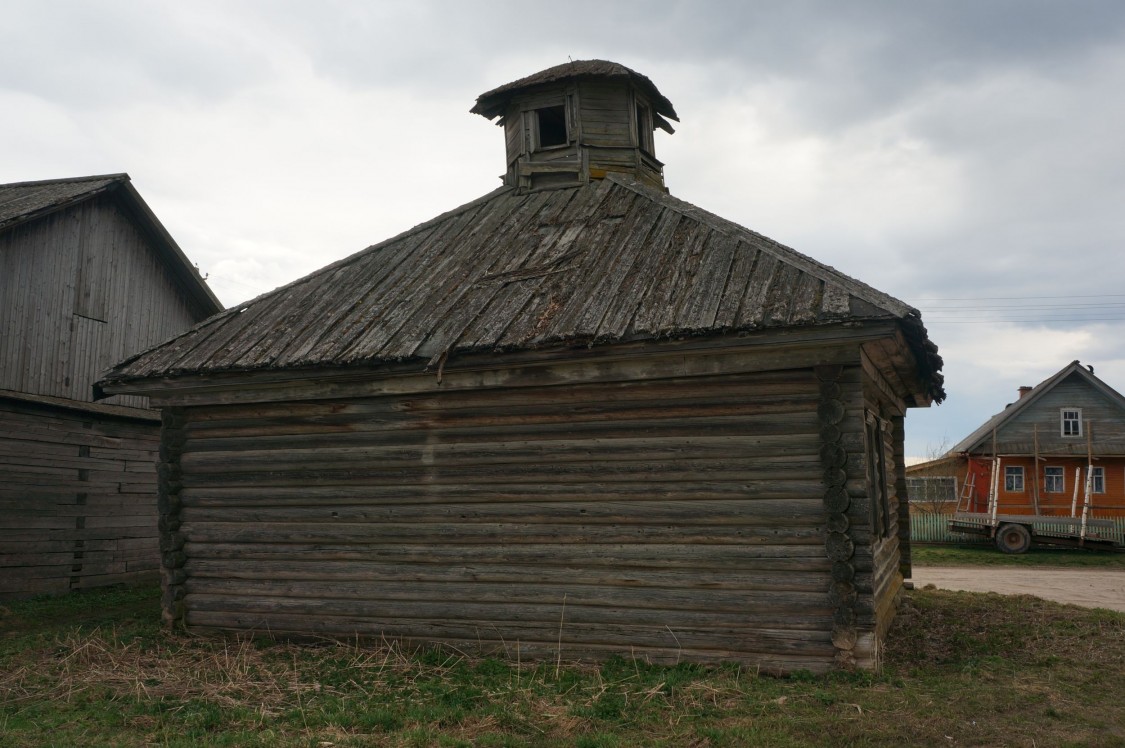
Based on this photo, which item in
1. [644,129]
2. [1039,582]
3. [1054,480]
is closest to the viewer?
[644,129]

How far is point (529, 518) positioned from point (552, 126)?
8251mm

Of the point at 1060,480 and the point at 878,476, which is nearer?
the point at 878,476

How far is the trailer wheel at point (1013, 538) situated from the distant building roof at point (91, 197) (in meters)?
21.2

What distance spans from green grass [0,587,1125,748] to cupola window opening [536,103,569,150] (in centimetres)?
863

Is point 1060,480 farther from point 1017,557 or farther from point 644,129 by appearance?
point 644,129

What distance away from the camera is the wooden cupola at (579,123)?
1355cm

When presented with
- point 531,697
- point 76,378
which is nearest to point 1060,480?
point 531,697

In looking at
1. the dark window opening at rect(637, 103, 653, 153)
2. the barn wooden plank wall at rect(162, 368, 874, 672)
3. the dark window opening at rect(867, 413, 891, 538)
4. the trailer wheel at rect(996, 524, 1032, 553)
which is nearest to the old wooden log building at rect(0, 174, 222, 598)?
the barn wooden plank wall at rect(162, 368, 874, 672)

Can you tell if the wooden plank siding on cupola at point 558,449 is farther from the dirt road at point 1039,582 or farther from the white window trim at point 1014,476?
the white window trim at point 1014,476

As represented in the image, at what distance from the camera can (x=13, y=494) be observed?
13.7 m

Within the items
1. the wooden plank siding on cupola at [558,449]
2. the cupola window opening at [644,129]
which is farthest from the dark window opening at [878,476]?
the cupola window opening at [644,129]

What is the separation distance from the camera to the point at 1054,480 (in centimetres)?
3034

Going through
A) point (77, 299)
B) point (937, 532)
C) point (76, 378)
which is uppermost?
point (77, 299)

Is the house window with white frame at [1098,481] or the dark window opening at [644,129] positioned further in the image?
the house window with white frame at [1098,481]
